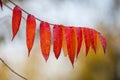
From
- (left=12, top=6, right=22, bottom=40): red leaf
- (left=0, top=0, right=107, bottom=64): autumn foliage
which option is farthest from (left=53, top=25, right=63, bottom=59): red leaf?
(left=12, top=6, right=22, bottom=40): red leaf

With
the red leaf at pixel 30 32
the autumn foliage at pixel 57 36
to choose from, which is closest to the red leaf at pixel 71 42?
the autumn foliage at pixel 57 36

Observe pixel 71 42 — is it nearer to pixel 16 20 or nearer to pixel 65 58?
pixel 16 20

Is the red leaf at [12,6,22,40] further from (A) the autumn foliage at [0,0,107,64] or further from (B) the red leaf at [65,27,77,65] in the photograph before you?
(B) the red leaf at [65,27,77,65]

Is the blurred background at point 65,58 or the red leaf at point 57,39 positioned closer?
the red leaf at point 57,39

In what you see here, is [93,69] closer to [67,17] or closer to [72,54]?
[67,17]

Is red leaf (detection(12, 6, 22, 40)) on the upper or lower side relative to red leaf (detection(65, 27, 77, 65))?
upper

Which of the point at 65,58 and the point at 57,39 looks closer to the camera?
the point at 57,39

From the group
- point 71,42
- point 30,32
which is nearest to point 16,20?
point 30,32

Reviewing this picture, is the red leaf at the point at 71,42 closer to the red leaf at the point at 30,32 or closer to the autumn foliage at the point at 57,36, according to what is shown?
the autumn foliage at the point at 57,36

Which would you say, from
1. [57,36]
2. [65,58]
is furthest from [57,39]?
[65,58]

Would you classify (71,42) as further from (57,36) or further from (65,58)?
(65,58)

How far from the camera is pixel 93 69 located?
543 centimetres

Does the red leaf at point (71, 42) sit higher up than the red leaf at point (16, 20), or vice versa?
the red leaf at point (16, 20)

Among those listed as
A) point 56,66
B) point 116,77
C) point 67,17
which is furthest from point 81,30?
point 116,77
